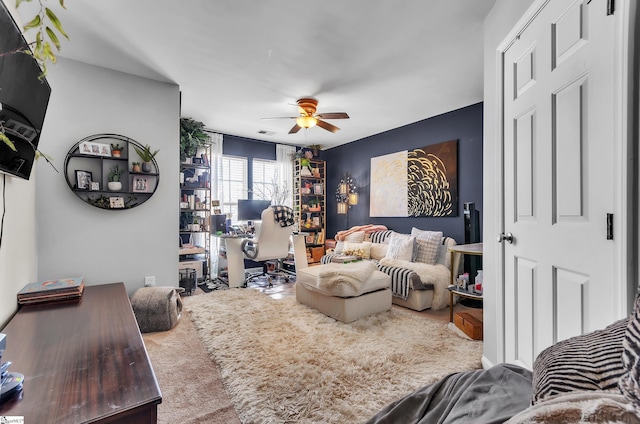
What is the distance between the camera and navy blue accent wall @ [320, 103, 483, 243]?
3.89 meters

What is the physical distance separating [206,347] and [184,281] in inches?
67.5

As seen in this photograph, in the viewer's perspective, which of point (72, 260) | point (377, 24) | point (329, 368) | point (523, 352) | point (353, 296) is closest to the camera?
point (523, 352)

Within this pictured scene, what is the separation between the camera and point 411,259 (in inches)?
153

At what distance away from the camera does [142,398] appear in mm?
867

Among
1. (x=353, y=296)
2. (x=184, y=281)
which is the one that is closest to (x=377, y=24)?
(x=353, y=296)

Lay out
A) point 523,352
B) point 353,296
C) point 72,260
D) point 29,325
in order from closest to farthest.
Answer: point 29,325 → point 523,352 → point 72,260 → point 353,296

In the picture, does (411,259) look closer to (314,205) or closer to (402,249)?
(402,249)

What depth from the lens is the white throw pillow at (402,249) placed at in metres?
3.90

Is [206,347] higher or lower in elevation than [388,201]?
lower

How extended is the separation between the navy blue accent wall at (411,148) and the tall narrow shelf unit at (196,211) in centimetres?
268

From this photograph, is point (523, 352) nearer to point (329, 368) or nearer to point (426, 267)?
point (329, 368)

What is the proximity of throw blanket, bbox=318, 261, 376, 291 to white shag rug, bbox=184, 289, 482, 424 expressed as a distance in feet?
1.13

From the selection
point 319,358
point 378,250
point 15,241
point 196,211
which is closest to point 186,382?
point 319,358

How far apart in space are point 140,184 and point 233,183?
2530 millimetres
